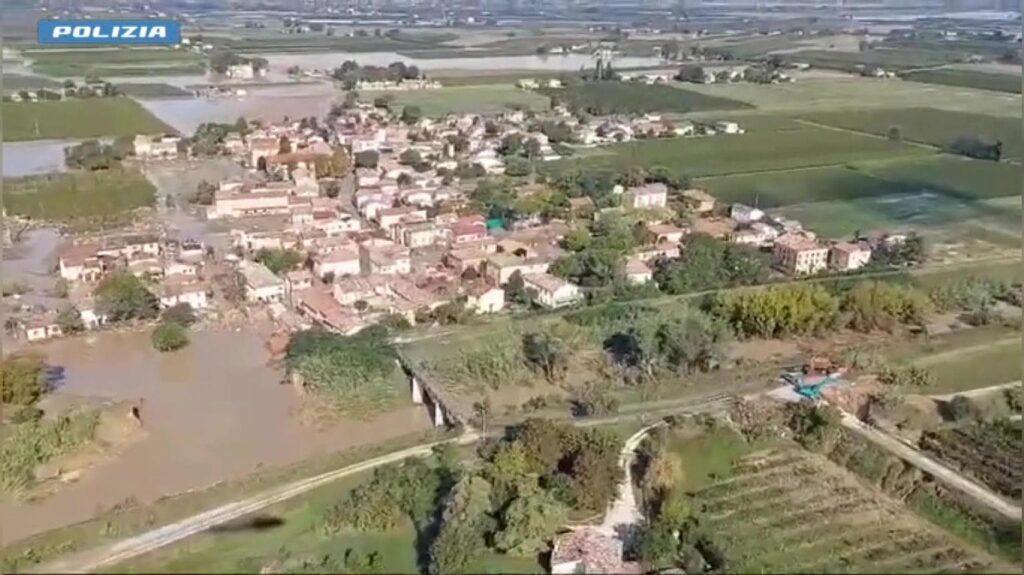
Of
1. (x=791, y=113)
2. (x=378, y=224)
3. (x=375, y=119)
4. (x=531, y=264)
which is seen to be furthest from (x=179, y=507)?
(x=791, y=113)

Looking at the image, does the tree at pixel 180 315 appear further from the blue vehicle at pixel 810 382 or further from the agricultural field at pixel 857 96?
the agricultural field at pixel 857 96

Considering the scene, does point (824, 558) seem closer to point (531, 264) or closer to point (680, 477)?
point (680, 477)

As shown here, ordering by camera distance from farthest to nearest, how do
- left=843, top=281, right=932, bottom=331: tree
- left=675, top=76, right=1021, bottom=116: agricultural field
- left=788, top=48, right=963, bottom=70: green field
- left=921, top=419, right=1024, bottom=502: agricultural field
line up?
left=788, top=48, right=963, bottom=70: green field < left=675, top=76, right=1021, bottom=116: agricultural field < left=843, top=281, right=932, bottom=331: tree < left=921, top=419, right=1024, bottom=502: agricultural field

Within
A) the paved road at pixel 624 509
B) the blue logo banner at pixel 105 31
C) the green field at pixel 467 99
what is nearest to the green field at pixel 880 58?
the green field at pixel 467 99

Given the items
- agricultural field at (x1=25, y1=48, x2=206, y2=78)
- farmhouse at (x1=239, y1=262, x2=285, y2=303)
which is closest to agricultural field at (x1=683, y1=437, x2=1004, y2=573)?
farmhouse at (x1=239, y1=262, x2=285, y2=303)

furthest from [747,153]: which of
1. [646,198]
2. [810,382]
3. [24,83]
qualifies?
[24,83]

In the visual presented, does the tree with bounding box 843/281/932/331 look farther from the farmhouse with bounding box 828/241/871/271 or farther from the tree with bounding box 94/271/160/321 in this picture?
the tree with bounding box 94/271/160/321
